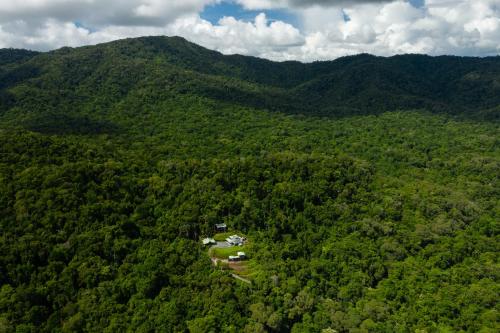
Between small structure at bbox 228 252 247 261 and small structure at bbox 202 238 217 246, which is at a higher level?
small structure at bbox 202 238 217 246

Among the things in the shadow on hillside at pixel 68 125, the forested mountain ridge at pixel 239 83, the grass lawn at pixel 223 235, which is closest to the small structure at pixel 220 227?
the grass lawn at pixel 223 235

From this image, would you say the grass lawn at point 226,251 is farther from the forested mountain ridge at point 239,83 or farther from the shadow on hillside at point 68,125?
the forested mountain ridge at point 239,83

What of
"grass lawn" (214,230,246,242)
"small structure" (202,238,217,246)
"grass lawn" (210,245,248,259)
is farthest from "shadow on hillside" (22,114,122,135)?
"grass lawn" (210,245,248,259)

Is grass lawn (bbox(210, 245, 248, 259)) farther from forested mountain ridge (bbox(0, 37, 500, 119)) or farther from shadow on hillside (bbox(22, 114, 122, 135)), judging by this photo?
forested mountain ridge (bbox(0, 37, 500, 119))

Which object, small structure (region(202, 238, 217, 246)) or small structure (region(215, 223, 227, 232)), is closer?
small structure (region(202, 238, 217, 246))

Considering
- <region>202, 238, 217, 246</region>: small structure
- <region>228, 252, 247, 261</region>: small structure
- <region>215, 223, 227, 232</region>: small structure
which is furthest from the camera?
<region>215, 223, 227, 232</region>: small structure

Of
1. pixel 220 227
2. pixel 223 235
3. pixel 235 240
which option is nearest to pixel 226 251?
pixel 235 240

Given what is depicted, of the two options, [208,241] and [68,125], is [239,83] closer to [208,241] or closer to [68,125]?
[68,125]
